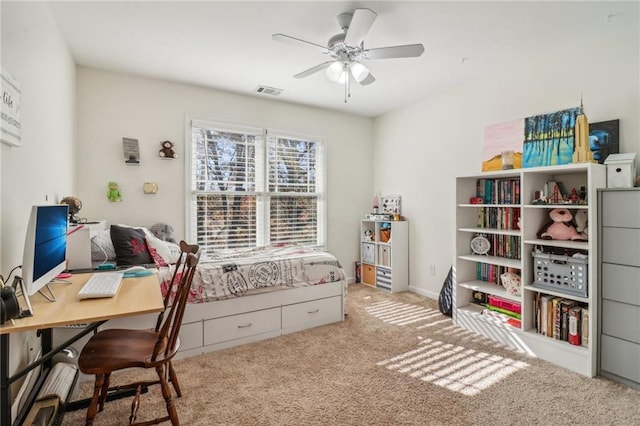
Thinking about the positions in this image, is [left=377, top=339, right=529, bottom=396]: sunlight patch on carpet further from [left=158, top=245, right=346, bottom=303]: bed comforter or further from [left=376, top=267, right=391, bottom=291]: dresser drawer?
[left=376, top=267, right=391, bottom=291]: dresser drawer

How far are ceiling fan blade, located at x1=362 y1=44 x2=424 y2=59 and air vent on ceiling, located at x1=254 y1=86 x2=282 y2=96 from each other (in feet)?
5.33

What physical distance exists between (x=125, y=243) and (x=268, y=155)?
2151 mm

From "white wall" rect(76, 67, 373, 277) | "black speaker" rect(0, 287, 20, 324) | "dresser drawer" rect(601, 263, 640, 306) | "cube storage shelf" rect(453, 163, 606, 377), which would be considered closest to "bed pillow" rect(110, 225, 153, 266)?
"white wall" rect(76, 67, 373, 277)

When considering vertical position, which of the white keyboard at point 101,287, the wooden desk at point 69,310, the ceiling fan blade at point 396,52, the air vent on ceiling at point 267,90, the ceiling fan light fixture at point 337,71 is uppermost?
the air vent on ceiling at point 267,90

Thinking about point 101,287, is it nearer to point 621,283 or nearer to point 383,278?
point 621,283

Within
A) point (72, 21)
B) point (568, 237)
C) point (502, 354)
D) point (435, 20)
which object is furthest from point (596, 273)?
point (72, 21)

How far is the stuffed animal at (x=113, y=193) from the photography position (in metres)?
3.32

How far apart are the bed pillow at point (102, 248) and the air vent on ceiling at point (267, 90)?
2303mm

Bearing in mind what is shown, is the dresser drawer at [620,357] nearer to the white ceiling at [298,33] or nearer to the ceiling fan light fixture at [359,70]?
the white ceiling at [298,33]

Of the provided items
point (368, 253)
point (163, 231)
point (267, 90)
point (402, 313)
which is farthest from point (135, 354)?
point (368, 253)

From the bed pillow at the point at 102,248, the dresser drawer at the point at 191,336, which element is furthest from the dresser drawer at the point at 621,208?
the bed pillow at the point at 102,248

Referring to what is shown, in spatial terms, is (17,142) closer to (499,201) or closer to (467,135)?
(499,201)

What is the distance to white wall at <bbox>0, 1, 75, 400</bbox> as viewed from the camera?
156 centimetres

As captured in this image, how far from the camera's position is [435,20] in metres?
2.42
